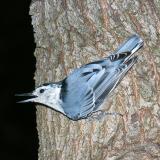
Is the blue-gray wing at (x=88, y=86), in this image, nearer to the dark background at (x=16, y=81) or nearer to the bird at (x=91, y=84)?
the bird at (x=91, y=84)

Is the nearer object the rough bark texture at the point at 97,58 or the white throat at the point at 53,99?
the rough bark texture at the point at 97,58

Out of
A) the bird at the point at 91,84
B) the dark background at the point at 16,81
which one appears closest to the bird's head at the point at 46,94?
the bird at the point at 91,84

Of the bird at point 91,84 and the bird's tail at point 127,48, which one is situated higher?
the bird's tail at point 127,48

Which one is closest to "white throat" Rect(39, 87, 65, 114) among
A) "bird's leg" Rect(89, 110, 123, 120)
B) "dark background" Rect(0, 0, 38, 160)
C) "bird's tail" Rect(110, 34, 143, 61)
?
"bird's leg" Rect(89, 110, 123, 120)

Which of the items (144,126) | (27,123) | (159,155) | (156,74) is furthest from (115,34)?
(27,123)

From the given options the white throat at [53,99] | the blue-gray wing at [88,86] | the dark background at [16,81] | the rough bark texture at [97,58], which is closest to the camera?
the rough bark texture at [97,58]

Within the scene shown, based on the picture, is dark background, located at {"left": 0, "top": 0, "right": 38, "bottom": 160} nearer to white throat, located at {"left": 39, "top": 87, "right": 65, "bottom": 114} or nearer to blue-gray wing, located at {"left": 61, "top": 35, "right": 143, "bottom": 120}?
white throat, located at {"left": 39, "top": 87, "right": 65, "bottom": 114}
